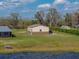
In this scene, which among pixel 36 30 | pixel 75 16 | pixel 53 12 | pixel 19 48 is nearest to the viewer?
pixel 19 48

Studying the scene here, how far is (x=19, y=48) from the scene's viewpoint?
7400cm

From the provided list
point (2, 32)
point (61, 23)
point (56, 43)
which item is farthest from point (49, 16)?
point (56, 43)

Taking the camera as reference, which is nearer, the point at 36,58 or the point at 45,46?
the point at 36,58

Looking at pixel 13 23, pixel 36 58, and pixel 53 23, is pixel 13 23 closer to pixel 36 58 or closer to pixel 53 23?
pixel 53 23

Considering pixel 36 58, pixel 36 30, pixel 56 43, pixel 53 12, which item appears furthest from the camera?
pixel 53 12

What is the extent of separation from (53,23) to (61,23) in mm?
17048

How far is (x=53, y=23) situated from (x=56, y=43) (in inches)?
3896

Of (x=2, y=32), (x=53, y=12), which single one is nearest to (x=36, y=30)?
(x=2, y=32)

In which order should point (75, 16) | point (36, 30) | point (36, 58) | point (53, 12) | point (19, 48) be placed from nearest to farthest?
1. point (36, 58)
2. point (19, 48)
3. point (36, 30)
4. point (53, 12)
5. point (75, 16)

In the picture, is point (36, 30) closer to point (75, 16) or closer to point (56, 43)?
point (56, 43)

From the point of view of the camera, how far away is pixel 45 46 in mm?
76875

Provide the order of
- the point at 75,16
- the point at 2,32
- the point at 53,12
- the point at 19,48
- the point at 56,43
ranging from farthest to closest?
the point at 75,16, the point at 53,12, the point at 2,32, the point at 56,43, the point at 19,48

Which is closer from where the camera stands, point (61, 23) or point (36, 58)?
point (36, 58)

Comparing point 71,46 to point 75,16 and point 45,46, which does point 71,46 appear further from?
point 75,16
